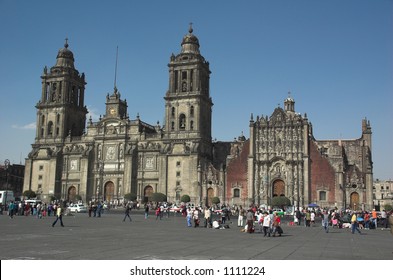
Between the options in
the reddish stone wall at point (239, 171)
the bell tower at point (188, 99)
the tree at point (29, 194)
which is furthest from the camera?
the tree at point (29, 194)

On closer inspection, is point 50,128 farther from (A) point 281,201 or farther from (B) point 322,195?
(B) point 322,195

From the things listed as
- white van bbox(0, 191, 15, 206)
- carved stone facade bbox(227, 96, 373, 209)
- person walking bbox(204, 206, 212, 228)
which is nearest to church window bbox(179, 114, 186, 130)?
carved stone facade bbox(227, 96, 373, 209)

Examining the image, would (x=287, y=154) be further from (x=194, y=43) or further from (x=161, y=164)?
(x=194, y=43)

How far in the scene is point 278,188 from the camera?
234 ft

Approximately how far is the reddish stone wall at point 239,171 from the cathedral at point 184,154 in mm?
155

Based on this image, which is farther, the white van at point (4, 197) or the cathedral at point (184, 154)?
the cathedral at point (184, 154)

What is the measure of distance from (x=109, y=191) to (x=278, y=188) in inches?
1149

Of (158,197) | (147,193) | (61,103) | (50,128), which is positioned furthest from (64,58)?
(158,197)

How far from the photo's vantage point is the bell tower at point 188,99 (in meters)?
76.7

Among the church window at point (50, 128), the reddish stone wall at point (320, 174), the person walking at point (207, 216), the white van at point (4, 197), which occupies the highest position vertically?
the church window at point (50, 128)

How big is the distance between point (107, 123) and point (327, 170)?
38025 millimetres

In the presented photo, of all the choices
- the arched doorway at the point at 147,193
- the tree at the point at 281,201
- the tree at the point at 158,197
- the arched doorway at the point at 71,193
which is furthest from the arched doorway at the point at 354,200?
the arched doorway at the point at 71,193

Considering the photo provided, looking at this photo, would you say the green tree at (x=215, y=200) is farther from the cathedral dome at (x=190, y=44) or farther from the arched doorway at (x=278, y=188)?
the cathedral dome at (x=190, y=44)

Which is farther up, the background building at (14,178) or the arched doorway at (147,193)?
the background building at (14,178)
